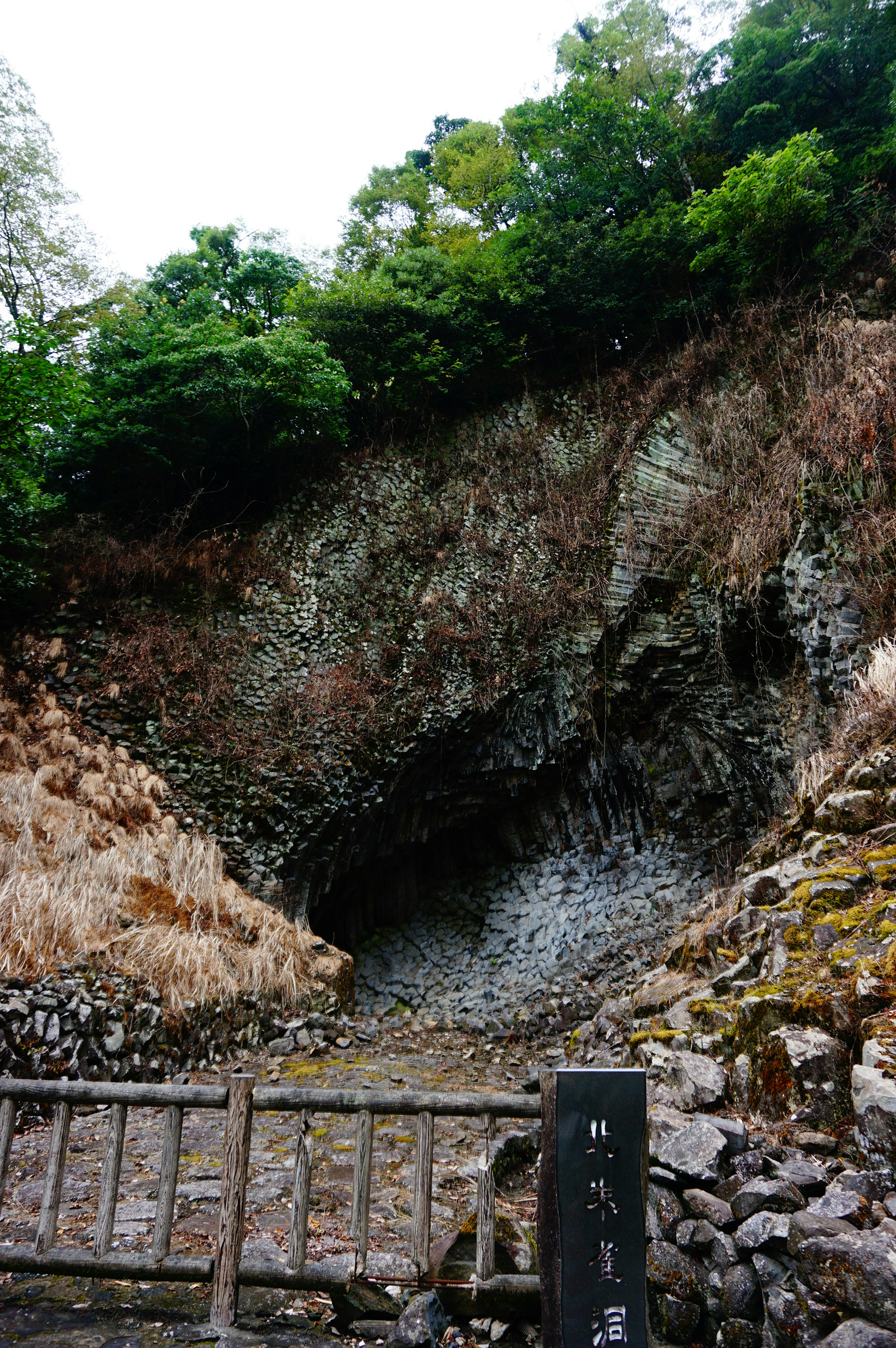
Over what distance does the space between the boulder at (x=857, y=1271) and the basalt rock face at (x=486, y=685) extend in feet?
17.7

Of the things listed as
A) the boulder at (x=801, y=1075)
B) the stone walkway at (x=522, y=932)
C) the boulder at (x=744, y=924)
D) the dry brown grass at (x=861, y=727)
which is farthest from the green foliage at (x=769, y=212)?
the boulder at (x=801, y=1075)

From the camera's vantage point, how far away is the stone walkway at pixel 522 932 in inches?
301

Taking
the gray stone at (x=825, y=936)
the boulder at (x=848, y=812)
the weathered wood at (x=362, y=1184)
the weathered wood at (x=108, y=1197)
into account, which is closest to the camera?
the weathered wood at (x=362, y=1184)

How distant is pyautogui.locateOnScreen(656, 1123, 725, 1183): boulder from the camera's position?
2.32m

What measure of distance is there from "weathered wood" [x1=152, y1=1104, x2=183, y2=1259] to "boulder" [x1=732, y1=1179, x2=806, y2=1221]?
1888mm

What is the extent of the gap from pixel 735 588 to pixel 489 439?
513 centimetres

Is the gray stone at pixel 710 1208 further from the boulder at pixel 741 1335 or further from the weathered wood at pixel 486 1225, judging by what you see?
the weathered wood at pixel 486 1225

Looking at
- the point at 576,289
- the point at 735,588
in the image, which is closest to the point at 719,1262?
the point at 735,588

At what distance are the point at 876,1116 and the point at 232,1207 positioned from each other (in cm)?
214

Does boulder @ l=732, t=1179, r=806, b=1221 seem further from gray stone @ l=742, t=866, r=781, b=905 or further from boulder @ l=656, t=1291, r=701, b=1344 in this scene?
gray stone @ l=742, t=866, r=781, b=905

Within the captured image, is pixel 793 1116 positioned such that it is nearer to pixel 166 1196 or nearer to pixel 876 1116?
pixel 876 1116

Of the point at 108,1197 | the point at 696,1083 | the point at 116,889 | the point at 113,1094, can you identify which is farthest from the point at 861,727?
the point at 116,889

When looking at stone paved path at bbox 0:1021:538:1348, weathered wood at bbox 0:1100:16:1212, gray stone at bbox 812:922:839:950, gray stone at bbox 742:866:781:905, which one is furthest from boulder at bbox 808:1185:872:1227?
weathered wood at bbox 0:1100:16:1212

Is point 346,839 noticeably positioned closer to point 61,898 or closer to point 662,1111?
point 61,898
